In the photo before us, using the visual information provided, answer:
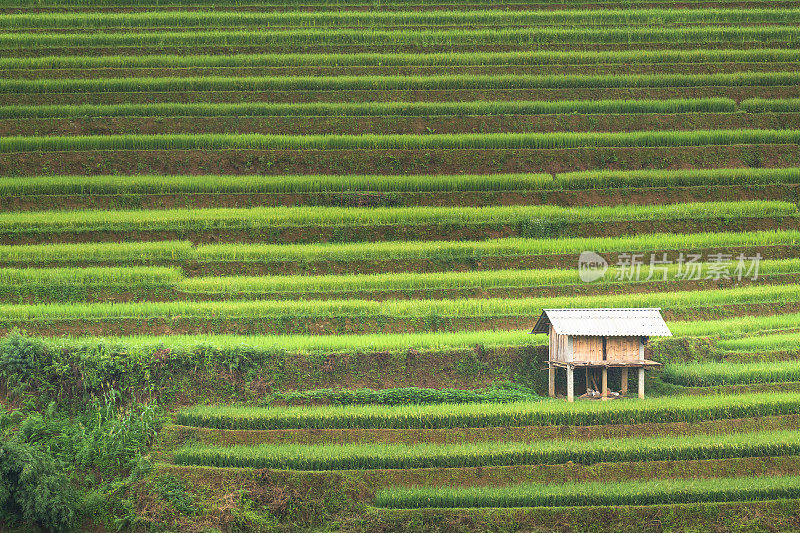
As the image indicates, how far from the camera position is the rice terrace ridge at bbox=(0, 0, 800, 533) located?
541 inches

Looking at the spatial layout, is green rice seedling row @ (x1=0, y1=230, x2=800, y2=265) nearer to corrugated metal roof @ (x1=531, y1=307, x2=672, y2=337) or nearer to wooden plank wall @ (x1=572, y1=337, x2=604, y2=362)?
corrugated metal roof @ (x1=531, y1=307, x2=672, y2=337)

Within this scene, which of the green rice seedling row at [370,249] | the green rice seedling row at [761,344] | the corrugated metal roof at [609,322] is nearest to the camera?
the corrugated metal roof at [609,322]

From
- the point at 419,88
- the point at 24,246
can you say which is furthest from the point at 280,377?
the point at 419,88

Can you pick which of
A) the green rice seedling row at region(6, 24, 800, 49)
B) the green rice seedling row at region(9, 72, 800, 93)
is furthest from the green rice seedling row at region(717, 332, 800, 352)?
the green rice seedling row at region(6, 24, 800, 49)

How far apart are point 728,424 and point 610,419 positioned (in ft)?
6.63

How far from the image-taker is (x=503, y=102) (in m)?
23.6

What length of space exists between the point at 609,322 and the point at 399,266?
5678 mm

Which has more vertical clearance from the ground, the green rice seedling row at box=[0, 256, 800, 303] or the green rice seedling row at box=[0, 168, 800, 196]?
the green rice seedling row at box=[0, 168, 800, 196]

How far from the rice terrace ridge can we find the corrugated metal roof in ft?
0.21

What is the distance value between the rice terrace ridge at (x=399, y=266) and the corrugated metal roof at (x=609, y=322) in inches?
2.6

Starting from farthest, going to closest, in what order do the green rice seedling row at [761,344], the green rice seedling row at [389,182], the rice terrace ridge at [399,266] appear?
the green rice seedling row at [389,182]
the green rice seedling row at [761,344]
the rice terrace ridge at [399,266]

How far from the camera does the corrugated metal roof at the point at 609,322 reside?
1509 centimetres

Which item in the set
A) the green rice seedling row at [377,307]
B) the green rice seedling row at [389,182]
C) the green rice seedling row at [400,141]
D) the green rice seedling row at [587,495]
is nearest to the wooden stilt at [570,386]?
the green rice seedling row at [587,495]

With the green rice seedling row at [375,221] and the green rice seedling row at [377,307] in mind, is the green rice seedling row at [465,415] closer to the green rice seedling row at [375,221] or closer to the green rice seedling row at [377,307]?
the green rice seedling row at [377,307]
